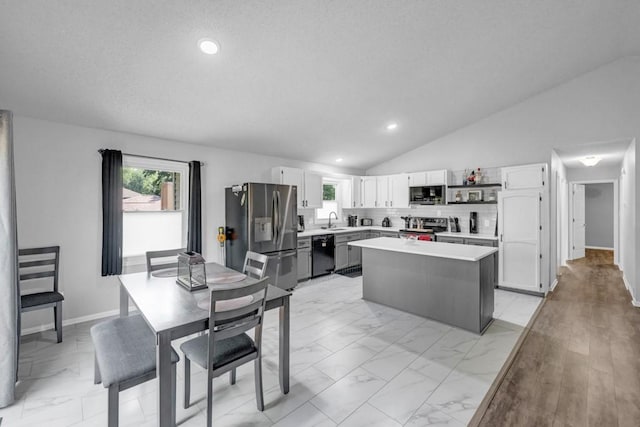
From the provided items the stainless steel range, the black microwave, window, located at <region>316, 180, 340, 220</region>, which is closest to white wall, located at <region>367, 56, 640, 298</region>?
the black microwave

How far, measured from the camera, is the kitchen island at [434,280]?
3.21 m

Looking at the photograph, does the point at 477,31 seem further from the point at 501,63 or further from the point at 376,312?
the point at 376,312

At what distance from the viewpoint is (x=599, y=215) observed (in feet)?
29.5

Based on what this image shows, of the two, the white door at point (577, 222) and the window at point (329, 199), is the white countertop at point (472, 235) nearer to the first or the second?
the window at point (329, 199)

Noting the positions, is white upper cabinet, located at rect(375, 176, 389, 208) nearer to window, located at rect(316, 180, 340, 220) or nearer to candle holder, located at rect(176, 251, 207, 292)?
window, located at rect(316, 180, 340, 220)

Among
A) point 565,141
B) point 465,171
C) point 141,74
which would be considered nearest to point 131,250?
point 141,74

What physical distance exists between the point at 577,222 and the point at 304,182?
767 centimetres

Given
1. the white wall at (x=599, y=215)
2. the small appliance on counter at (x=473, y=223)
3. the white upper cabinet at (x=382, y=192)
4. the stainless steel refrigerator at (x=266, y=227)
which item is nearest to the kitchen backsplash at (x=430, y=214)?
the small appliance on counter at (x=473, y=223)

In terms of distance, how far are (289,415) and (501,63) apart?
4570 mm

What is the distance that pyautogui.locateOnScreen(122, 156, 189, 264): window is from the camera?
3875 mm

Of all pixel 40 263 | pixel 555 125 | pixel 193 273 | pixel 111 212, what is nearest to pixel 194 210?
pixel 111 212

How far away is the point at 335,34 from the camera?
2.74 meters

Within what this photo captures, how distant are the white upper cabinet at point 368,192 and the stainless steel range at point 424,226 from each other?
100 centimetres

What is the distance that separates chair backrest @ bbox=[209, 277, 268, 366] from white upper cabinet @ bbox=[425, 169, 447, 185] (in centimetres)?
485
